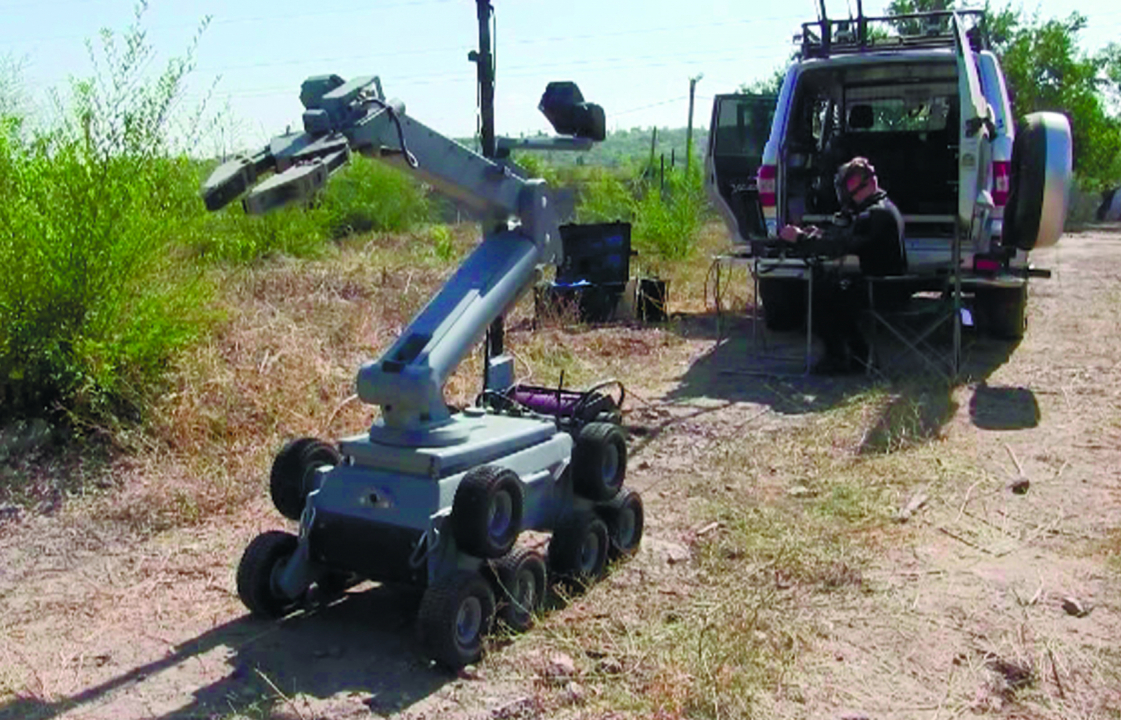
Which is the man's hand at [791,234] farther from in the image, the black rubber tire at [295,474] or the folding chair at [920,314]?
the black rubber tire at [295,474]

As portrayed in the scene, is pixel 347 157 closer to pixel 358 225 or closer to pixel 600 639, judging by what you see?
pixel 600 639

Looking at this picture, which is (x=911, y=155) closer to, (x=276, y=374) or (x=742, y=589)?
(x=276, y=374)

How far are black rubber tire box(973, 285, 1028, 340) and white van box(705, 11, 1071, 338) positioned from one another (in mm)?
11

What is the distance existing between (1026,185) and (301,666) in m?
6.22

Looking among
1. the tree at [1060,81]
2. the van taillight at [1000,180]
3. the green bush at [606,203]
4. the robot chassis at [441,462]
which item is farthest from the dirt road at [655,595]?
the tree at [1060,81]

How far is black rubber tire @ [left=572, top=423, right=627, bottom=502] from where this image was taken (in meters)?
4.50

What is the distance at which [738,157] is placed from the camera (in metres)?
10.5

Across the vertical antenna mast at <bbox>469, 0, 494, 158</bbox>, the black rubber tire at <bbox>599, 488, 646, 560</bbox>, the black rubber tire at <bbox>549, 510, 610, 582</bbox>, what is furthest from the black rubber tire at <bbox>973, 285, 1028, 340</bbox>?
the black rubber tire at <bbox>549, 510, 610, 582</bbox>

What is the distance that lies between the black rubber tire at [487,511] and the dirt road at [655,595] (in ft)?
1.18

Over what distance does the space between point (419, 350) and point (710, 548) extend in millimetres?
1583

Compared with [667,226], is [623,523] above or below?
below

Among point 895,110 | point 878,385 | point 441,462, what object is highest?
point 895,110

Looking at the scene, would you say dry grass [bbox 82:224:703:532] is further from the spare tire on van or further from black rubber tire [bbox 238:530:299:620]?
the spare tire on van

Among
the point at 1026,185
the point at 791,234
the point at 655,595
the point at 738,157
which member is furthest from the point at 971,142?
the point at 655,595
